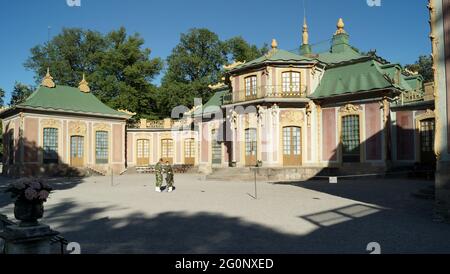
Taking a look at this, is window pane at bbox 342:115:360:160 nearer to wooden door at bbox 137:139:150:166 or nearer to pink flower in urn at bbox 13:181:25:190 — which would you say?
wooden door at bbox 137:139:150:166

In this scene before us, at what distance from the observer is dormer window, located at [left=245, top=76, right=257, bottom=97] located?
24.8 metres

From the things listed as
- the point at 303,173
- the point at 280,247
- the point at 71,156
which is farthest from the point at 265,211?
the point at 71,156

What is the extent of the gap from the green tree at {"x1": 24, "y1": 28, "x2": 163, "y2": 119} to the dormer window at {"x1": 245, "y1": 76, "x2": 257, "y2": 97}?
1740 centimetres

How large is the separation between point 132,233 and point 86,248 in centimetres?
128

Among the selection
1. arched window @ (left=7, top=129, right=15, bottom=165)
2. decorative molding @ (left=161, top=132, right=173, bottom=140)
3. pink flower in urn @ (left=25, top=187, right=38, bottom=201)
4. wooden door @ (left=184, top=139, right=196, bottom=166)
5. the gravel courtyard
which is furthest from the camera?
decorative molding @ (left=161, top=132, right=173, bottom=140)

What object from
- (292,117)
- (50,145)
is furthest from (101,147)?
(292,117)

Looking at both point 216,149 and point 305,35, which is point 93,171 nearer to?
point 216,149

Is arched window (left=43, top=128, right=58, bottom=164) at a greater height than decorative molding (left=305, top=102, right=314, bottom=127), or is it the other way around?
decorative molding (left=305, top=102, right=314, bottom=127)

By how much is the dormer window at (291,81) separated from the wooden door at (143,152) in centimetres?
1533

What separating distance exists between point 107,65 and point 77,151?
1349cm

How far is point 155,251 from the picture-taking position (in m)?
5.85

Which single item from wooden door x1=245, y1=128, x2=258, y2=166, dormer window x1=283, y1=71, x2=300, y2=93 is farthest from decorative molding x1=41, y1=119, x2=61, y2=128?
dormer window x1=283, y1=71, x2=300, y2=93

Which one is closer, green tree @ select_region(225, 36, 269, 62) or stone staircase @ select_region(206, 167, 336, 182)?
stone staircase @ select_region(206, 167, 336, 182)
